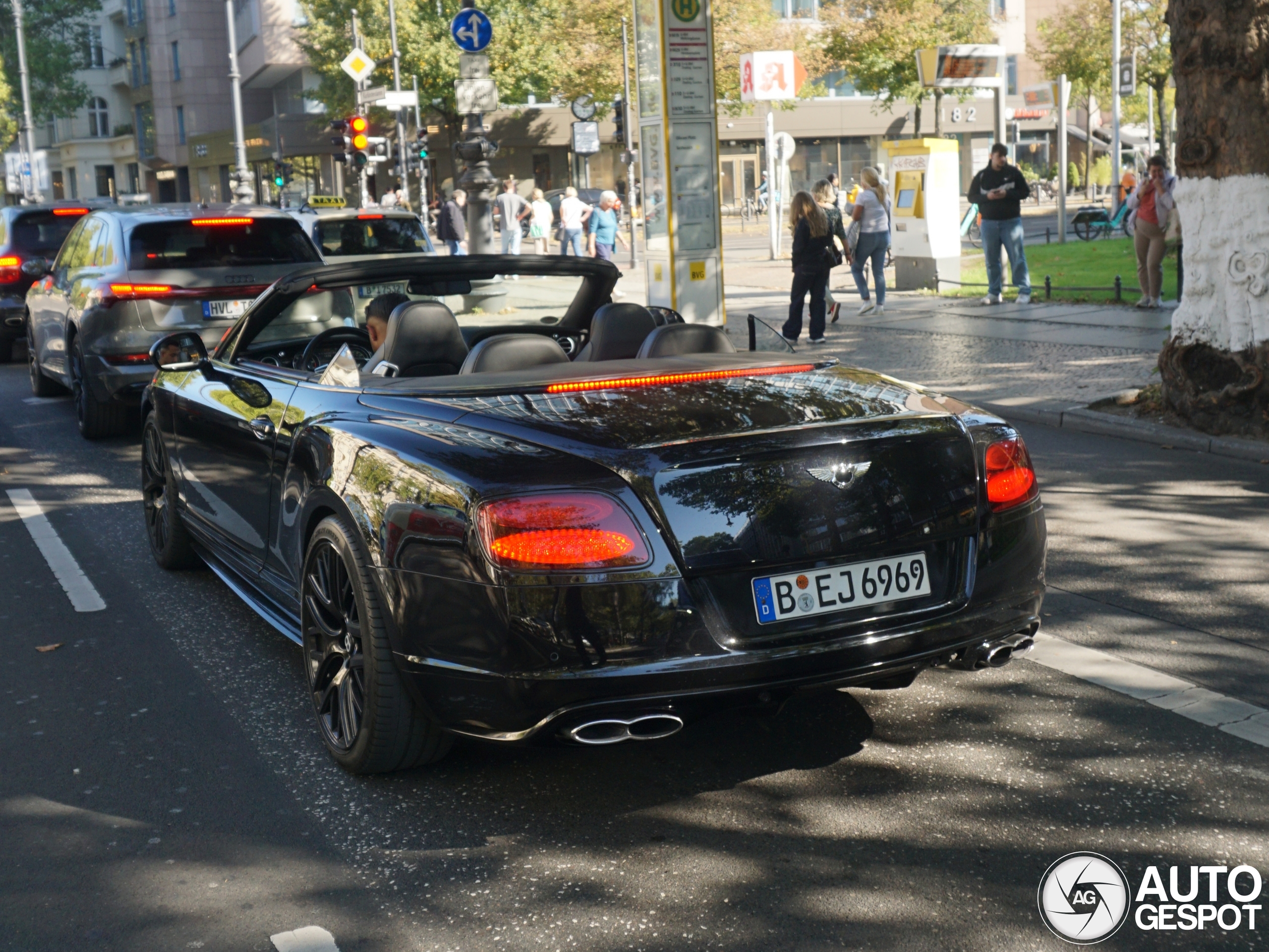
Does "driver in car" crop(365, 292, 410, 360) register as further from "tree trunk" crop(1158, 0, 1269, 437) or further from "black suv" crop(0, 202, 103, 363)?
"black suv" crop(0, 202, 103, 363)

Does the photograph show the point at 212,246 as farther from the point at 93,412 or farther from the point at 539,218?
the point at 539,218

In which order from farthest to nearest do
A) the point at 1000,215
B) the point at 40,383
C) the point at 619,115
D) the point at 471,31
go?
the point at 619,115
the point at 471,31
the point at 1000,215
the point at 40,383

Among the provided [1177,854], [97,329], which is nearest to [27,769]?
[1177,854]

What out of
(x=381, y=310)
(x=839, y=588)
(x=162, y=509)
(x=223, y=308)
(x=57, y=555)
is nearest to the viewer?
(x=839, y=588)

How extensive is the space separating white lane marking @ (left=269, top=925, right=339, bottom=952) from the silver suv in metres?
7.46

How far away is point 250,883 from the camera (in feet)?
11.0

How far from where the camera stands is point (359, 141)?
1048 inches

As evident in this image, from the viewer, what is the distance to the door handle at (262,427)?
4772 mm

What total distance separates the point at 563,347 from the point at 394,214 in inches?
376

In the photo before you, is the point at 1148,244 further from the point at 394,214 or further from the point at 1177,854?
the point at 1177,854

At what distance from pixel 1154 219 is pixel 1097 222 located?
16499 millimetres

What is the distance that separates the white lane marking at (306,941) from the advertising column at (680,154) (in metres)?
11.9

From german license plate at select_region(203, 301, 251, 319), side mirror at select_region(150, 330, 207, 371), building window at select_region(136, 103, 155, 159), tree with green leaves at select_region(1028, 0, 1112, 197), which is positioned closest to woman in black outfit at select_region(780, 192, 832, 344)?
Answer: german license plate at select_region(203, 301, 251, 319)

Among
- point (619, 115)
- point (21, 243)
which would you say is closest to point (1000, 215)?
point (21, 243)
